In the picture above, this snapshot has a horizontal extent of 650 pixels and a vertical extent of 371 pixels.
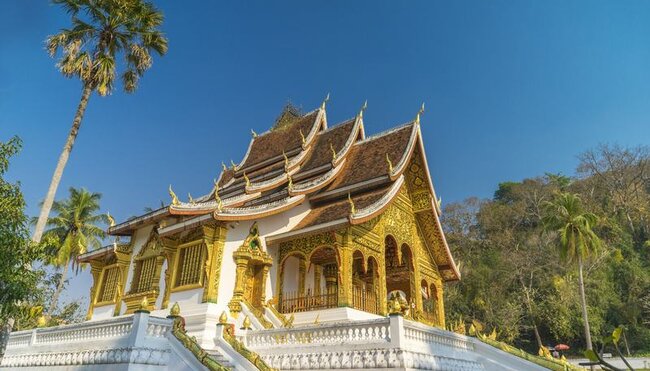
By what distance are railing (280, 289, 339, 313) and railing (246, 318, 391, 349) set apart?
2787 millimetres

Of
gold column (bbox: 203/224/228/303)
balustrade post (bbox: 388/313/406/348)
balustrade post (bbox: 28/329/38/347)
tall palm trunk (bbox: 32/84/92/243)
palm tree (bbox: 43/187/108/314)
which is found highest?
palm tree (bbox: 43/187/108/314)

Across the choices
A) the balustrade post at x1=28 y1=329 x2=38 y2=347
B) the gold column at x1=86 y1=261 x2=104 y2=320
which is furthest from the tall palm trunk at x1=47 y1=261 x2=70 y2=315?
the balustrade post at x1=28 y1=329 x2=38 y2=347

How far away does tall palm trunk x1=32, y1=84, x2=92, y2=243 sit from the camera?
11.9 meters

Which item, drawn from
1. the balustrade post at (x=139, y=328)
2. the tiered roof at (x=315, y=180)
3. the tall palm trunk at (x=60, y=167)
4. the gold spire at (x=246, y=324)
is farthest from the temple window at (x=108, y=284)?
the balustrade post at (x=139, y=328)

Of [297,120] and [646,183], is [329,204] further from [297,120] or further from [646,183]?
[646,183]

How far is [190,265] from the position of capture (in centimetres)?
1228

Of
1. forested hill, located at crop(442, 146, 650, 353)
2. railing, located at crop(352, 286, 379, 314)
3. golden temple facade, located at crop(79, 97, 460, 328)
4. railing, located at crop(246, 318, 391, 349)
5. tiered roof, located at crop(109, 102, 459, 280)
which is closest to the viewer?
railing, located at crop(246, 318, 391, 349)

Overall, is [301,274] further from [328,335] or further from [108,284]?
[108,284]

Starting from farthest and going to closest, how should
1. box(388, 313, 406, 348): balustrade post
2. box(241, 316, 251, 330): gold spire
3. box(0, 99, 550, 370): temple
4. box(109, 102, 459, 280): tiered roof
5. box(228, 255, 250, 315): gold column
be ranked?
box(109, 102, 459, 280): tiered roof → box(228, 255, 250, 315): gold column → box(241, 316, 251, 330): gold spire → box(0, 99, 550, 370): temple → box(388, 313, 406, 348): balustrade post

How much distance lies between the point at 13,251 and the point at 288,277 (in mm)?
6891

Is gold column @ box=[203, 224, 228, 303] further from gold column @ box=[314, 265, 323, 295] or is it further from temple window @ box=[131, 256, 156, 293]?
gold column @ box=[314, 265, 323, 295]

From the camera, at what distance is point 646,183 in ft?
136

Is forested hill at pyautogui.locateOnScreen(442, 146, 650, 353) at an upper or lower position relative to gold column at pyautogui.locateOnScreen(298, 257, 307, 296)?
upper

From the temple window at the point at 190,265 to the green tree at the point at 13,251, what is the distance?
12.0 ft
